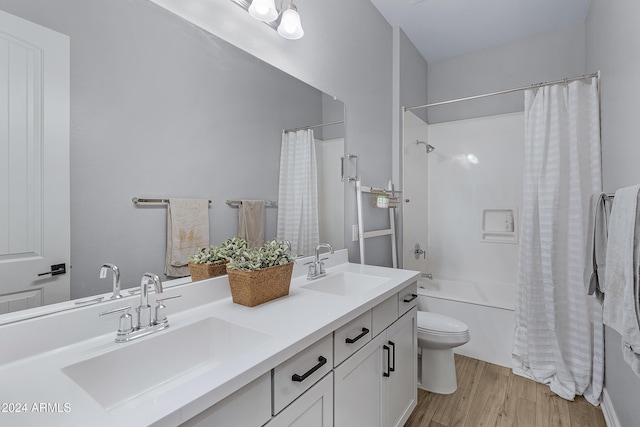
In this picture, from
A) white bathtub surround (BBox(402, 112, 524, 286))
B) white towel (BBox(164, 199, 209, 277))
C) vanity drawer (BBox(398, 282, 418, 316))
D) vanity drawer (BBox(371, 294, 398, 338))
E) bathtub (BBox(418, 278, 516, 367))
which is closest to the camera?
white towel (BBox(164, 199, 209, 277))

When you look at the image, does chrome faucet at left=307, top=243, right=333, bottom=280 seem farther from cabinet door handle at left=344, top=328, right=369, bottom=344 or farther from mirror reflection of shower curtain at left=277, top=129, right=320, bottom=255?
cabinet door handle at left=344, top=328, right=369, bottom=344

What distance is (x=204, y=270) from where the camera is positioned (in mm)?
1235

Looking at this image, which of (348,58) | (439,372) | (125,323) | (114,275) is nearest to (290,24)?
(348,58)

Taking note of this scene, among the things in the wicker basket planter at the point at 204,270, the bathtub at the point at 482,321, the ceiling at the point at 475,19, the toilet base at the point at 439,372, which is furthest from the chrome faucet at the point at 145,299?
the ceiling at the point at 475,19

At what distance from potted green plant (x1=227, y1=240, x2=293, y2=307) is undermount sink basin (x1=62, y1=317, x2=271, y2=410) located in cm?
16

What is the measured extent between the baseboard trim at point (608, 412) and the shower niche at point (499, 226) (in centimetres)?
137

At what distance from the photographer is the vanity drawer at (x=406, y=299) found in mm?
1593

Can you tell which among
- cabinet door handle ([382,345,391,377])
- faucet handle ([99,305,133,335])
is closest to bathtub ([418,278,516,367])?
cabinet door handle ([382,345,391,377])

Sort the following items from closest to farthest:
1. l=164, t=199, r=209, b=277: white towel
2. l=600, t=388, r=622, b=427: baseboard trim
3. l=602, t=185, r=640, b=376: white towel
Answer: l=602, t=185, r=640, b=376: white towel
l=164, t=199, r=209, b=277: white towel
l=600, t=388, r=622, b=427: baseboard trim

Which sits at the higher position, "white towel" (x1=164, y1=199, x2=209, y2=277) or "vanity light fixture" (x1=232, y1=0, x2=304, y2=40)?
"vanity light fixture" (x1=232, y1=0, x2=304, y2=40)

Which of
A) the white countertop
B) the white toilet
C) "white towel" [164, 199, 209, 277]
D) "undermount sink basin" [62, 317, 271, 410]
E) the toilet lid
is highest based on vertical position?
"white towel" [164, 199, 209, 277]

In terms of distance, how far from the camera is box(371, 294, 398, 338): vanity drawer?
1332 millimetres

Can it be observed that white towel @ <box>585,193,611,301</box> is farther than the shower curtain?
No

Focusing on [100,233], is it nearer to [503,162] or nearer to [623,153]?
[623,153]
